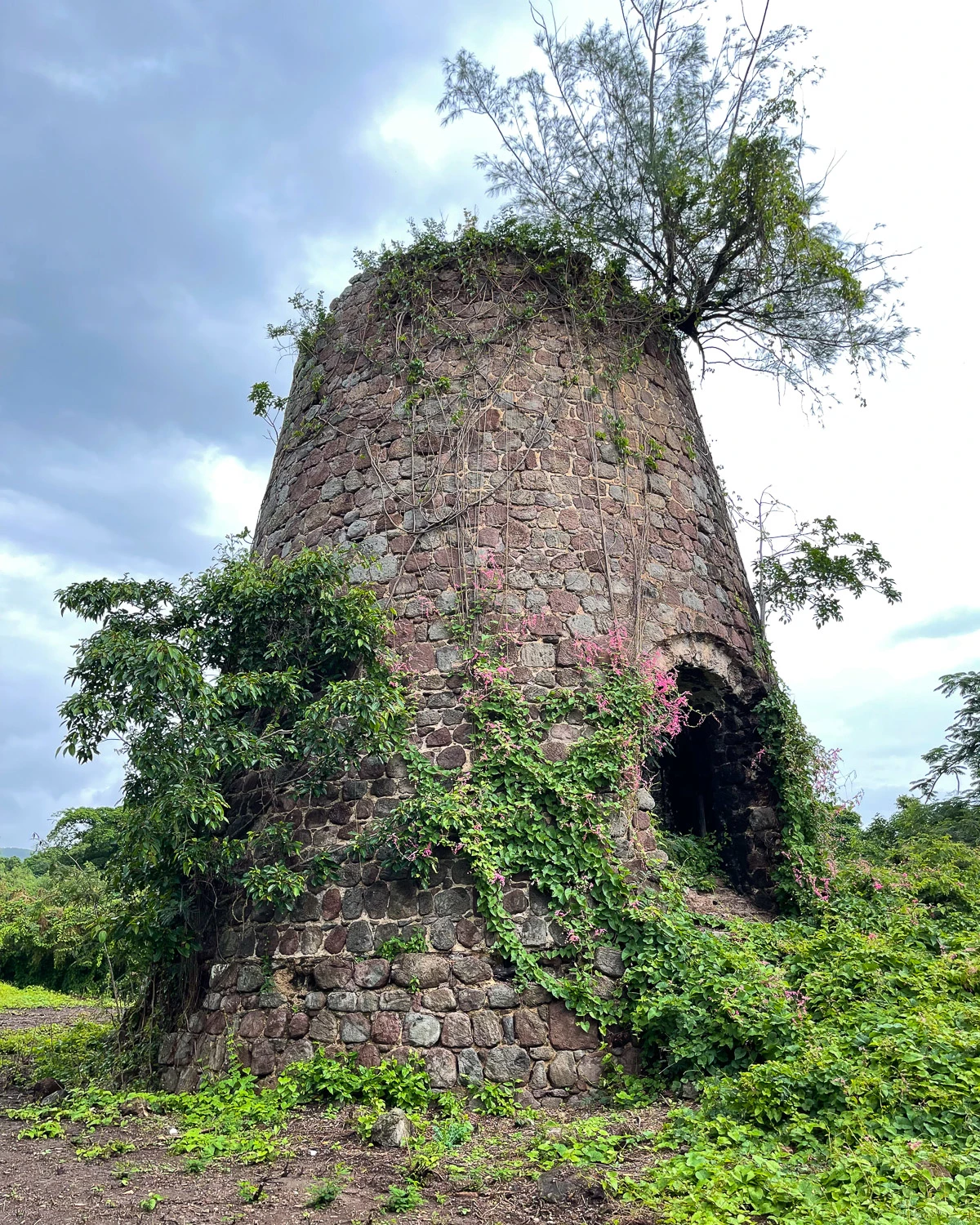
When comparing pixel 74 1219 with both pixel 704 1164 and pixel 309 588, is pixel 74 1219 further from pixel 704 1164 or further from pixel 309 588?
pixel 309 588

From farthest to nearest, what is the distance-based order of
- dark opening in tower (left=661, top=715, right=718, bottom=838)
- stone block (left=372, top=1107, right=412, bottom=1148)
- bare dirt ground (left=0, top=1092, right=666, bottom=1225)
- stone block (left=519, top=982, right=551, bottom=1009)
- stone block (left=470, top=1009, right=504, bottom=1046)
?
1. dark opening in tower (left=661, top=715, right=718, bottom=838)
2. stone block (left=519, top=982, right=551, bottom=1009)
3. stone block (left=470, top=1009, right=504, bottom=1046)
4. stone block (left=372, top=1107, right=412, bottom=1148)
5. bare dirt ground (left=0, top=1092, right=666, bottom=1225)

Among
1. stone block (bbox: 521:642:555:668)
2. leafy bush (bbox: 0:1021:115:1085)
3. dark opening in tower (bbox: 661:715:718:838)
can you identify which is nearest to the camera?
stone block (bbox: 521:642:555:668)

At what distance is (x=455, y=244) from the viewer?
7.97 m

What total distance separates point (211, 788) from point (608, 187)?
→ 6663mm

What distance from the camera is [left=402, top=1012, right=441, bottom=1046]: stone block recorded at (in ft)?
18.5

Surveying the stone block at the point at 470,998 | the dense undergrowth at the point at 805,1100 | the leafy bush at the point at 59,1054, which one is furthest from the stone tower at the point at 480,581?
the leafy bush at the point at 59,1054

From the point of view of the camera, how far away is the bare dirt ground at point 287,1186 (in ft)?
13.0

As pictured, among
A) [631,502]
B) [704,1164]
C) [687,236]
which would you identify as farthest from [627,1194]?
[687,236]

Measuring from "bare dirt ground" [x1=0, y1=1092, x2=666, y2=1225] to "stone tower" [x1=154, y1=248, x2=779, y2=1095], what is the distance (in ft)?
2.76

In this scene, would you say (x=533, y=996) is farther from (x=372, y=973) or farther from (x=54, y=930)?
(x=54, y=930)

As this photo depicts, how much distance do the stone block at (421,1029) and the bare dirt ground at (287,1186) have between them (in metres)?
0.63

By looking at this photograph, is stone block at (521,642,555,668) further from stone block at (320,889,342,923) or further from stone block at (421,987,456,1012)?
stone block at (421,987,456,1012)

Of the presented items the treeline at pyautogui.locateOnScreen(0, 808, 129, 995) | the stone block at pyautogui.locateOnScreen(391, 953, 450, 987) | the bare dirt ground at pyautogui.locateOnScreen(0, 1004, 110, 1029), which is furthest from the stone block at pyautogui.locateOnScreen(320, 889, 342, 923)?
the treeline at pyautogui.locateOnScreen(0, 808, 129, 995)

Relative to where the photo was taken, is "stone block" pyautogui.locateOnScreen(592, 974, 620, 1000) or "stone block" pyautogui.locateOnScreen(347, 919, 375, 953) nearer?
"stone block" pyautogui.locateOnScreen(592, 974, 620, 1000)
